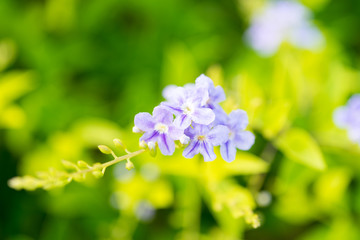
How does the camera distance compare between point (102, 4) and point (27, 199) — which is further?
point (102, 4)

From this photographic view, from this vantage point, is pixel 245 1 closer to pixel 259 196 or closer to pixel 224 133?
pixel 259 196

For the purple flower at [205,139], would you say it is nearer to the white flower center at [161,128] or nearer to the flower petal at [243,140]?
the white flower center at [161,128]

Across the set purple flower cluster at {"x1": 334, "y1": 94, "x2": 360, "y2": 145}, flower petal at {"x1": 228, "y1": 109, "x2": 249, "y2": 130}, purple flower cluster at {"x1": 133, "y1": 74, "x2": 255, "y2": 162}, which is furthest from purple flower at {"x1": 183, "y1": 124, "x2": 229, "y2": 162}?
purple flower cluster at {"x1": 334, "y1": 94, "x2": 360, "y2": 145}

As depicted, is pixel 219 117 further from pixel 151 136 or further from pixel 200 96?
pixel 151 136

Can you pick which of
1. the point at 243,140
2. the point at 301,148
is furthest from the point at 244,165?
the point at 243,140

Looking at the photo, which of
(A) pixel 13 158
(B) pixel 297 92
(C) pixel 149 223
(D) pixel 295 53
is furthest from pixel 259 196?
(A) pixel 13 158

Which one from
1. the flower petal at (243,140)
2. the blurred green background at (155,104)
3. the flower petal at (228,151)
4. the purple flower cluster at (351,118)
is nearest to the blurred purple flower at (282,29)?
the blurred green background at (155,104)

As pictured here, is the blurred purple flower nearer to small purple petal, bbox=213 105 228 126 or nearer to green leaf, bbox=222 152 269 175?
green leaf, bbox=222 152 269 175
